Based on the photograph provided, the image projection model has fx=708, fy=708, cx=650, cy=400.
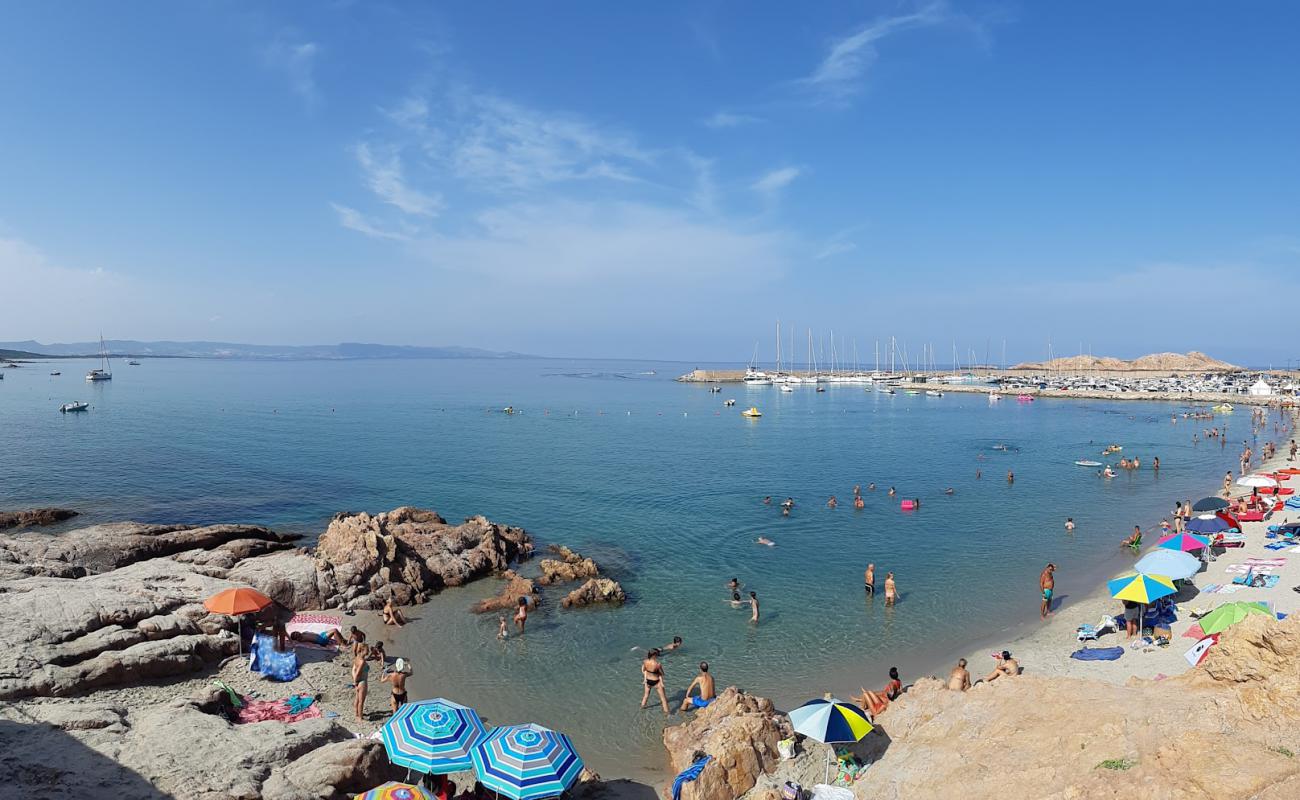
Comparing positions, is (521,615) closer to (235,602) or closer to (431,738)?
(235,602)

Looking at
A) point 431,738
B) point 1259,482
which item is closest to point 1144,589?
point 431,738

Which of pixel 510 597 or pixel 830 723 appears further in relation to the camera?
pixel 510 597

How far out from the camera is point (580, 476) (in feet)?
155

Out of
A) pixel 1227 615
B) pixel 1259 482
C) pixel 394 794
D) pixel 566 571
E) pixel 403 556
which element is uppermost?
pixel 1259 482

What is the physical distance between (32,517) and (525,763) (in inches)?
1344

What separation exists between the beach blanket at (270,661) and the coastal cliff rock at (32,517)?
78.5 feet

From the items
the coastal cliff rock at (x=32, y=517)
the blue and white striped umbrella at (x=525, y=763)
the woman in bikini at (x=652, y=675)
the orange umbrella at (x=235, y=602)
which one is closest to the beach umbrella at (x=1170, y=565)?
the woman in bikini at (x=652, y=675)

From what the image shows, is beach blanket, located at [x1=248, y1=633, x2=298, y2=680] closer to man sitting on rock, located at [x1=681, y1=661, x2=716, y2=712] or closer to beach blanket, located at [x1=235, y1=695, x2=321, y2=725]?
beach blanket, located at [x1=235, y1=695, x2=321, y2=725]

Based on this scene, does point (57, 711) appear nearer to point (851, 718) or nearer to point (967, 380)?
point (851, 718)

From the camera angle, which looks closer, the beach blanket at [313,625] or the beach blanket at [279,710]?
the beach blanket at [279,710]

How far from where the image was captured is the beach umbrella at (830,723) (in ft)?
38.5

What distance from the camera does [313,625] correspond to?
19.1m

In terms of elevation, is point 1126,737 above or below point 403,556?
above

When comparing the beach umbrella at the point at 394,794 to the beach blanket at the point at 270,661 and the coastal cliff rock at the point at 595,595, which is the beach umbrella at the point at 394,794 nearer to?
the beach blanket at the point at 270,661
